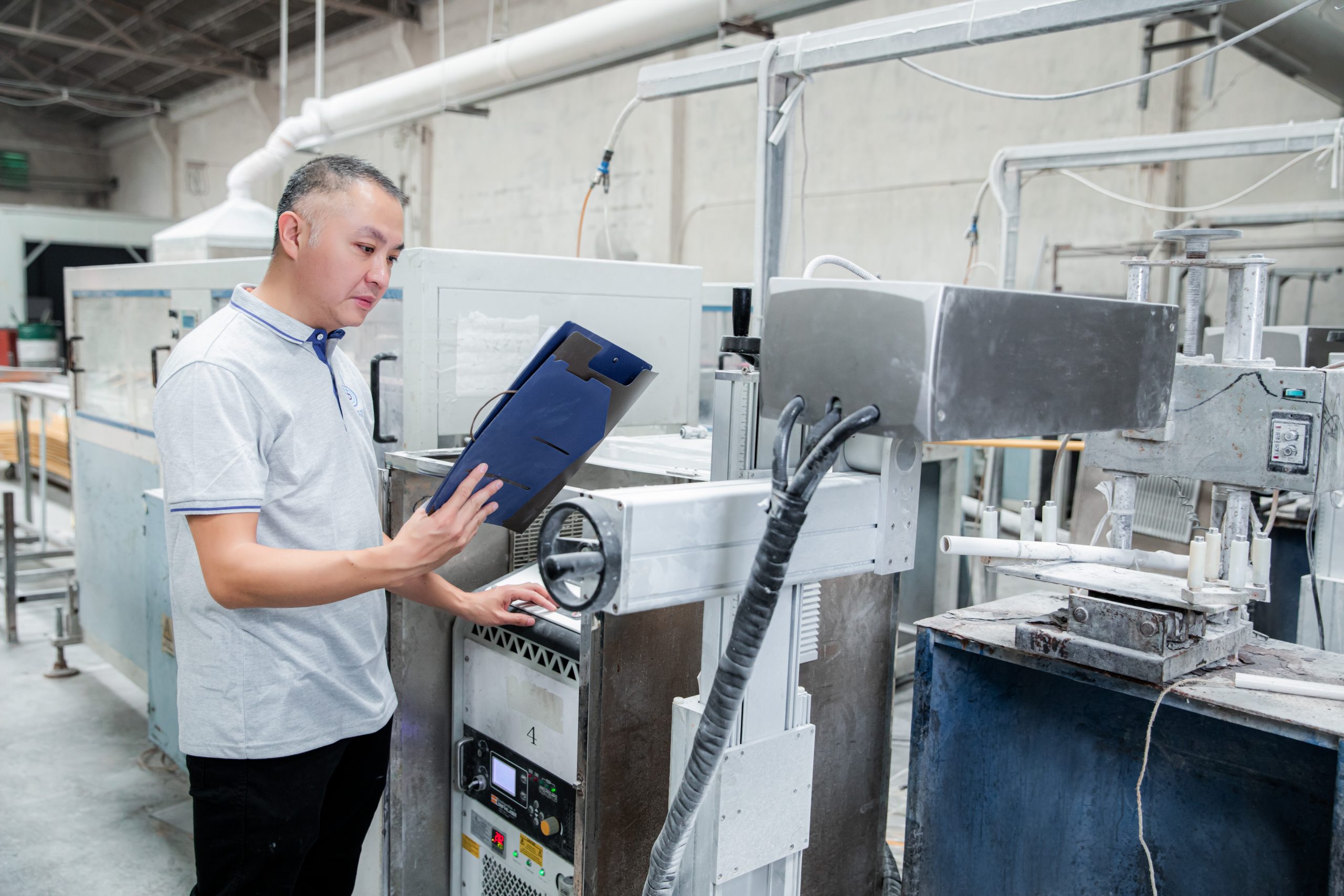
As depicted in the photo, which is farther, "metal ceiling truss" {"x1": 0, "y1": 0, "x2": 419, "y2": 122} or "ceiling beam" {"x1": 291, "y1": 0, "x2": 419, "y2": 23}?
"metal ceiling truss" {"x1": 0, "y1": 0, "x2": 419, "y2": 122}

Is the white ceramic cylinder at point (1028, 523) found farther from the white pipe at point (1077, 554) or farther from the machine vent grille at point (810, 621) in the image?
the machine vent grille at point (810, 621)

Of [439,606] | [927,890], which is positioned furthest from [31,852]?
[927,890]

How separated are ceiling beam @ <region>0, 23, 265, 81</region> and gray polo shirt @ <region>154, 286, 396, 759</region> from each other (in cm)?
758

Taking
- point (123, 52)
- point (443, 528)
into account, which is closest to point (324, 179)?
point (443, 528)

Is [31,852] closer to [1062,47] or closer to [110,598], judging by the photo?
[110,598]

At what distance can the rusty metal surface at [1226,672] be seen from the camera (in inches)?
46.1

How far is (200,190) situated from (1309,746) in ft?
34.2

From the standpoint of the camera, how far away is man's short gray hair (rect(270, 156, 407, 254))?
113 cm

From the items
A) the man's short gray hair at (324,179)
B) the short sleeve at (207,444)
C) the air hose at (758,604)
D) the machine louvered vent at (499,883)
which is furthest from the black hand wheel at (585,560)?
the machine louvered vent at (499,883)

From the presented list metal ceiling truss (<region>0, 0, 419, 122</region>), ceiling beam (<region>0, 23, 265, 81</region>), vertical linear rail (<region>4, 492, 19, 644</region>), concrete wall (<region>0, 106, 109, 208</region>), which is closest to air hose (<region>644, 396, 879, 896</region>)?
vertical linear rail (<region>4, 492, 19, 644</region>)

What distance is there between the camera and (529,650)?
149 centimetres

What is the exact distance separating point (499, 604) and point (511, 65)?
2585mm

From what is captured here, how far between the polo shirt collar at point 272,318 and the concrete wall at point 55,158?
1182cm

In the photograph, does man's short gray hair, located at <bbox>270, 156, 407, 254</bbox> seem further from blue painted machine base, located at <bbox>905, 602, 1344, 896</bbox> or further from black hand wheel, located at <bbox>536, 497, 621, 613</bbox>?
blue painted machine base, located at <bbox>905, 602, 1344, 896</bbox>
